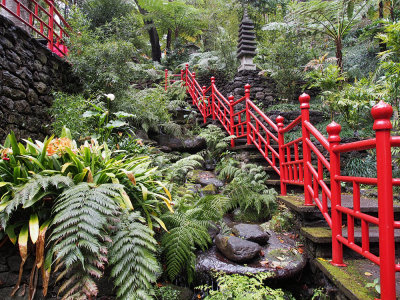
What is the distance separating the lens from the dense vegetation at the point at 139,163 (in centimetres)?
174

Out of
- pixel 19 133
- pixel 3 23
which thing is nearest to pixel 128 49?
pixel 3 23

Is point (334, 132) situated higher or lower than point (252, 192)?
higher

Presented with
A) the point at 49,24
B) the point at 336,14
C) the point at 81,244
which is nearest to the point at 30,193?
the point at 81,244

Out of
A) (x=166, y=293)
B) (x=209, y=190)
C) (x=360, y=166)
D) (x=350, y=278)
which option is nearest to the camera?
(x=350, y=278)

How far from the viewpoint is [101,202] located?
1.78 meters

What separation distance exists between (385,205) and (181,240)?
65.1 inches

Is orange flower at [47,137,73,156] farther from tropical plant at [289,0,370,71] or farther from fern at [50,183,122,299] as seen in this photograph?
tropical plant at [289,0,370,71]

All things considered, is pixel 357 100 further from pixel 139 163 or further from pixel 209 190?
pixel 139 163

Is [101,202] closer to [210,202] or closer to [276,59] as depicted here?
[210,202]

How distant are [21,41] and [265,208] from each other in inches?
197

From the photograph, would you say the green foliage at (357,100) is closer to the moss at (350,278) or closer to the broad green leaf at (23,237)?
the moss at (350,278)

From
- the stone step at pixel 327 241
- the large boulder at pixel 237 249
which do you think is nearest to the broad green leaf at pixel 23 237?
the large boulder at pixel 237 249

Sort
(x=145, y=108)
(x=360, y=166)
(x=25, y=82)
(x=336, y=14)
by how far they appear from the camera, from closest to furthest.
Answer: (x=25, y=82) → (x=360, y=166) → (x=145, y=108) → (x=336, y=14)

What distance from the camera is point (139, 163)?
10.0 feet
